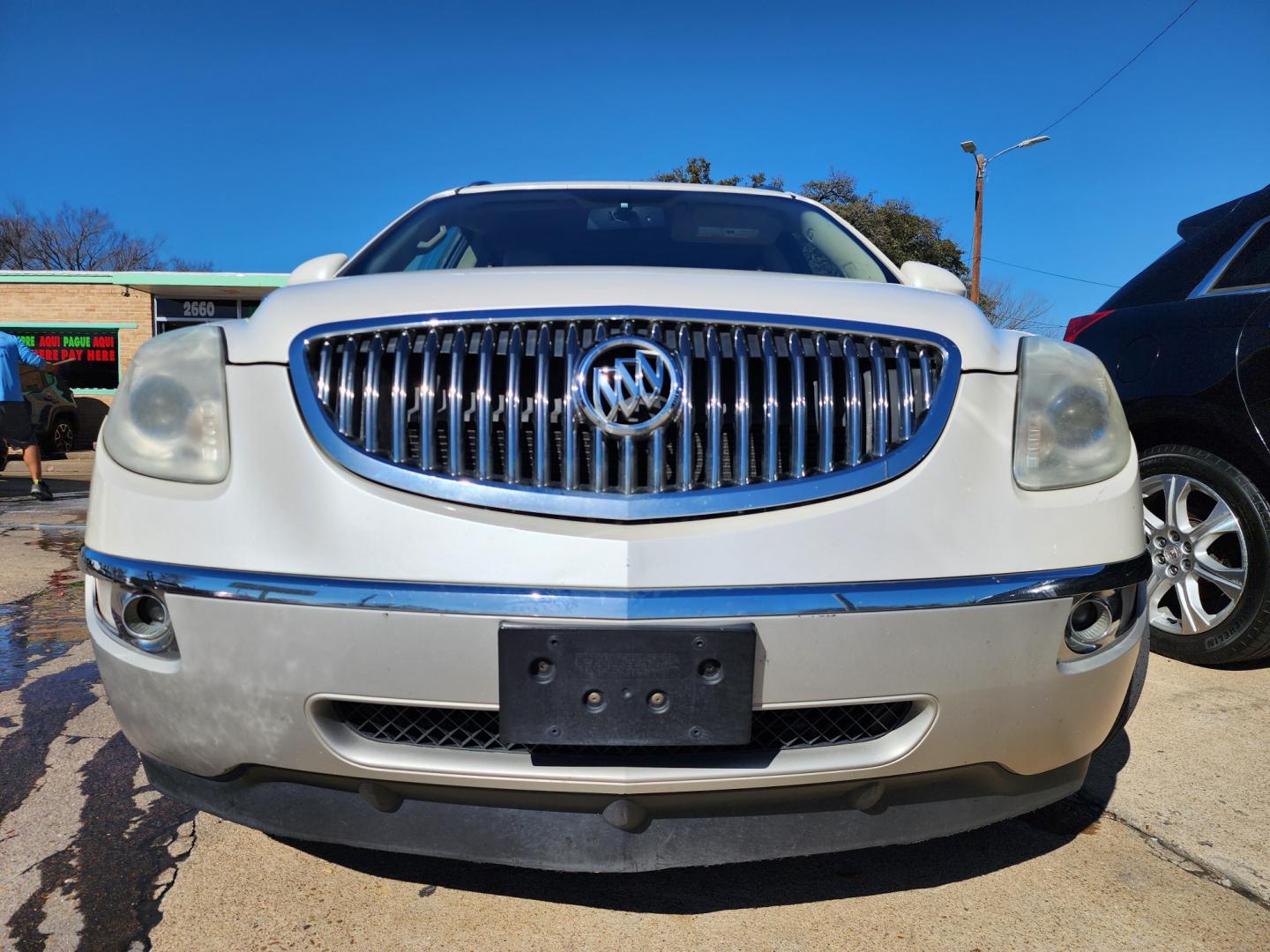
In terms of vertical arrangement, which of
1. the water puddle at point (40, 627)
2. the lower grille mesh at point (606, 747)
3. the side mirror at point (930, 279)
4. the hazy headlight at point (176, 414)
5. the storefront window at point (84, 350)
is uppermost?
the storefront window at point (84, 350)

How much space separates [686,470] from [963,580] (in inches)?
19.1

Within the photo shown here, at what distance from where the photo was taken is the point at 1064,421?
1659mm

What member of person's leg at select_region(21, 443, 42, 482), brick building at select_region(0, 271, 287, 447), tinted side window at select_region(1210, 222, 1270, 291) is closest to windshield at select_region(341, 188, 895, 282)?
tinted side window at select_region(1210, 222, 1270, 291)

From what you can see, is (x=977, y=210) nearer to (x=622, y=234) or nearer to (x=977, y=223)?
(x=977, y=223)

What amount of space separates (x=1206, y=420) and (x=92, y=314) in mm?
22456

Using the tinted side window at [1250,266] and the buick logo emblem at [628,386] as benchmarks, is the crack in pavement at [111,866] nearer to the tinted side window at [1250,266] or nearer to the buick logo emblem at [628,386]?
the buick logo emblem at [628,386]

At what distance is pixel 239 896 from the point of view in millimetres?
1831

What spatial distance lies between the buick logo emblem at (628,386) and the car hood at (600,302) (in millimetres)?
88

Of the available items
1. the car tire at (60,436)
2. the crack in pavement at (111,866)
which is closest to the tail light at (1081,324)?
the crack in pavement at (111,866)

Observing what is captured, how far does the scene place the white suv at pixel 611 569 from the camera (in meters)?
1.41

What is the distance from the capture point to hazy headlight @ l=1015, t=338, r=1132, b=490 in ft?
5.29

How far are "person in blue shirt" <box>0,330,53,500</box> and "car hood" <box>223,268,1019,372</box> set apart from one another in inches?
300

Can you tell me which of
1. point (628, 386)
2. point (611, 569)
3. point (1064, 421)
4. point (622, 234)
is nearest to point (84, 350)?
point (622, 234)

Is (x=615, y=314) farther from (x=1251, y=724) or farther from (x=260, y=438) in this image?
(x=1251, y=724)
